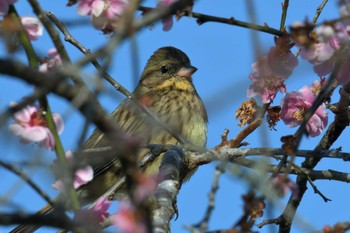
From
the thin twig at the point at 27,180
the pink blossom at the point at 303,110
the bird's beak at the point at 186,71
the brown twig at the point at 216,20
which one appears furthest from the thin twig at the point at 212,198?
the bird's beak at the point at 186,71

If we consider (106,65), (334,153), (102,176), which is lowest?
(106,65)

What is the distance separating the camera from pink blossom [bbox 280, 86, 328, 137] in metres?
3.76

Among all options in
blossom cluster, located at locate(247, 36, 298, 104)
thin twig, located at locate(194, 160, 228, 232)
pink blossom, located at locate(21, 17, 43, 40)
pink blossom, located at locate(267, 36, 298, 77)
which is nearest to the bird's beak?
blossom cluster, located at locate(247, 36, 298, 104)

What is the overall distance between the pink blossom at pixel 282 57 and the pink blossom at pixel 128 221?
4.68 feet

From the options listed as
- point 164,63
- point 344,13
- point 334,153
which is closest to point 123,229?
point 344,13

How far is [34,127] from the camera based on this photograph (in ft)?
8.46

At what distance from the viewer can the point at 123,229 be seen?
5.40 feet

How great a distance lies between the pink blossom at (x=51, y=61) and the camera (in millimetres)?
2578

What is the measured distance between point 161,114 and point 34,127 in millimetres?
4197

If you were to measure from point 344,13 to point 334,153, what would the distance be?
3.67ft

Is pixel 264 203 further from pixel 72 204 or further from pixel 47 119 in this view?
pixel 47 119

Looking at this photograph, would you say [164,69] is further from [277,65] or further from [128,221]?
[128,221]

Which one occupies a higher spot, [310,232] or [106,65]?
[106,65]

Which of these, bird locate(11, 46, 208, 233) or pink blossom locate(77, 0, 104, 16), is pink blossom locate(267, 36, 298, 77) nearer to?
pink blossom locate(77, 0, 104, 16)
